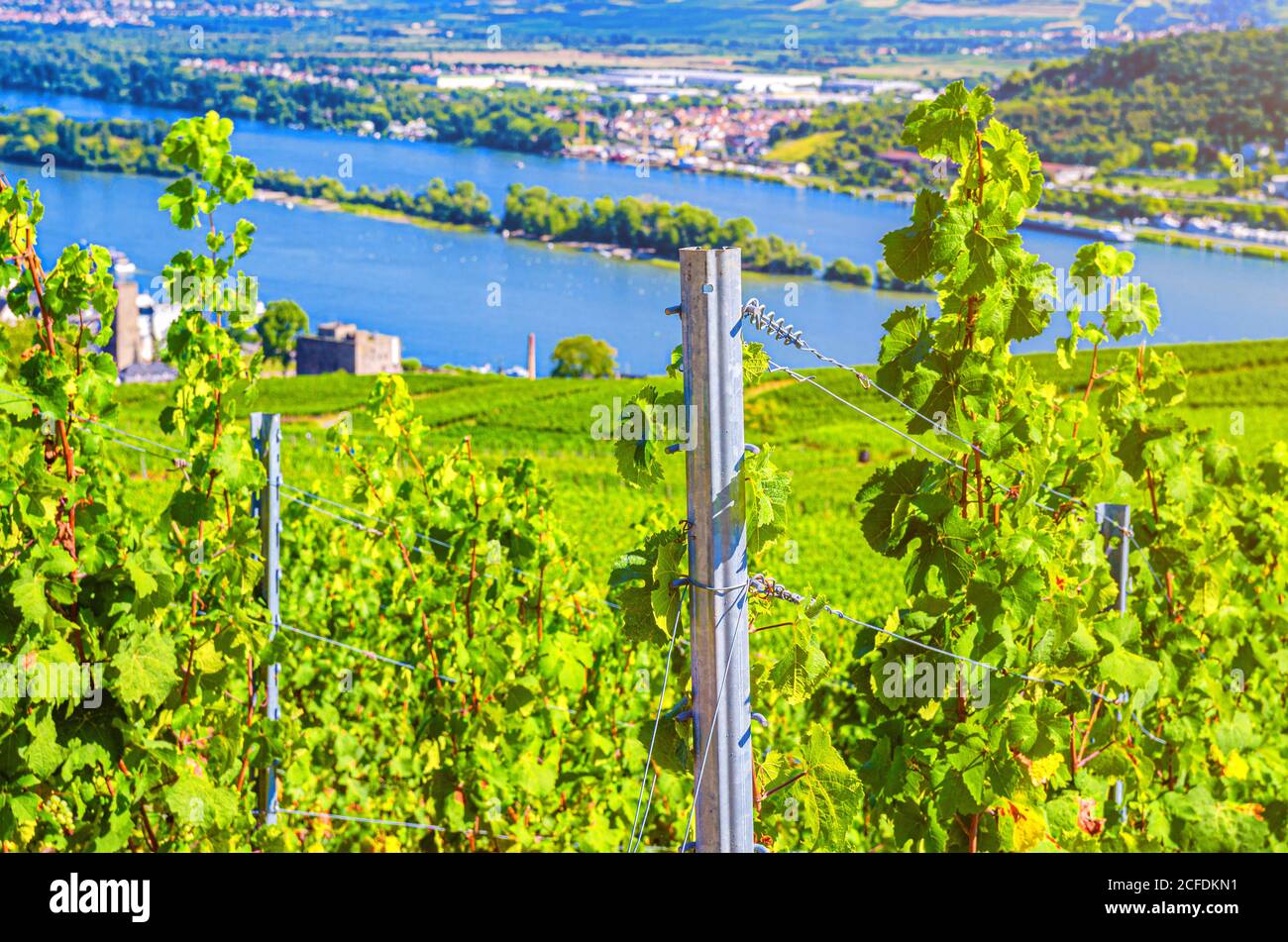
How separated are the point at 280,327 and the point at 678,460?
35.9 m

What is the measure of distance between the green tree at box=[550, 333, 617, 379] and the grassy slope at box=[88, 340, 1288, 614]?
14.1m

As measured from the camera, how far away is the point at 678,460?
25.4 meters

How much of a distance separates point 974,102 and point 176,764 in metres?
2.84

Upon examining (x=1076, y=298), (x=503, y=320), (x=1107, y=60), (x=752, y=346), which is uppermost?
(x=1107, y=60)

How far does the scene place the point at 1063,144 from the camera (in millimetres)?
114625

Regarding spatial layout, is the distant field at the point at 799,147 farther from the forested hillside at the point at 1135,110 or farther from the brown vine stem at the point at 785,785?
→ the brown vine stem at the point at 785,785

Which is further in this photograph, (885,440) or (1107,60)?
(1107,60)

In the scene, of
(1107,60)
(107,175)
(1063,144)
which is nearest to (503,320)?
(107,175)

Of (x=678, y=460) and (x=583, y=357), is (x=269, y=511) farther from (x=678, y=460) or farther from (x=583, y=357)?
(x=583, y=357)

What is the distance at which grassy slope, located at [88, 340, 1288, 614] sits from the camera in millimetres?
15836

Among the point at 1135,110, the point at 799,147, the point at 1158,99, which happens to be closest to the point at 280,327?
the point at 799,147

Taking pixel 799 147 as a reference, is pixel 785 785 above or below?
below
